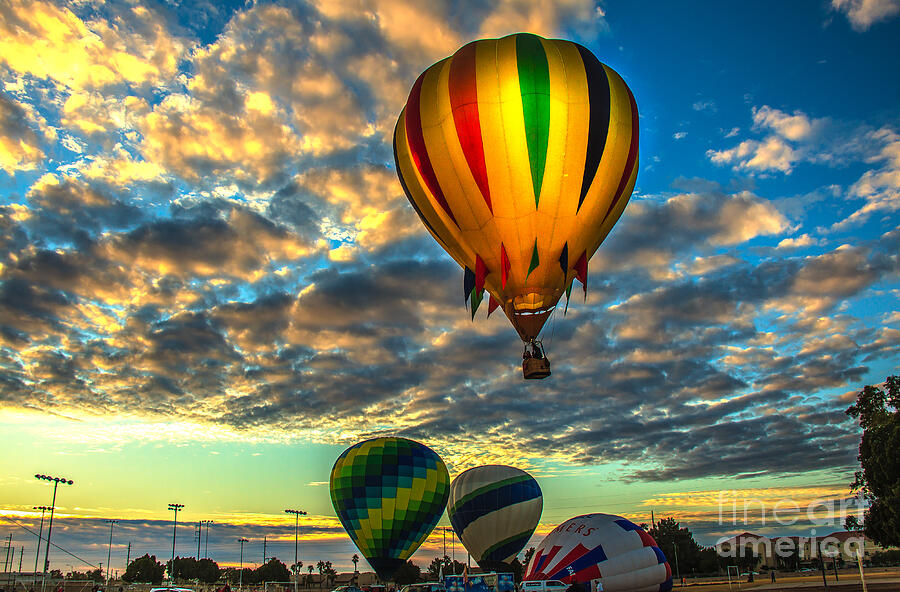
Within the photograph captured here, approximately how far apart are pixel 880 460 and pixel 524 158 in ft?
69.6

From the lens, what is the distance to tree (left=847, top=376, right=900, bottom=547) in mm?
27438

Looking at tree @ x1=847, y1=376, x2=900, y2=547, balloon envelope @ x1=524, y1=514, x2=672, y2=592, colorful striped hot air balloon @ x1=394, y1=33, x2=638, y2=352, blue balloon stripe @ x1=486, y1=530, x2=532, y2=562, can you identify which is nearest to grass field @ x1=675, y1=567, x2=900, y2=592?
tree @ x1=847, y1=376, x2=900, y2=547

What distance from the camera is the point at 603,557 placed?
25406 millimetres

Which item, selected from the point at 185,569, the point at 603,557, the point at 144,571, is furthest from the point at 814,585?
the point at 185,569

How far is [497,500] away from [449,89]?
31786 mm

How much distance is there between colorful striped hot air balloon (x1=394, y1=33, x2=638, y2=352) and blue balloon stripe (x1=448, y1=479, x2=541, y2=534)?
85.7ft

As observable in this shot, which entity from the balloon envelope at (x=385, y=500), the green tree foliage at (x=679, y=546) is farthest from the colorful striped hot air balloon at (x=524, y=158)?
the green tree foliage at (x=679, y=546)

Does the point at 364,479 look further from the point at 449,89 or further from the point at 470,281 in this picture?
the point at 449,89

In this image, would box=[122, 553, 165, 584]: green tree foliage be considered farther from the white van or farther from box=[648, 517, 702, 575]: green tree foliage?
the white van

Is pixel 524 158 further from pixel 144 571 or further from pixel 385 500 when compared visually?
pixel 144 571

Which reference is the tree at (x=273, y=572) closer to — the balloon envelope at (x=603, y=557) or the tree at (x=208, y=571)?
the tree at (x=208, y=571)

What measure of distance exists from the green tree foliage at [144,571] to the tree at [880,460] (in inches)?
4974

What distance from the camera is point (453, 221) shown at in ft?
73.0

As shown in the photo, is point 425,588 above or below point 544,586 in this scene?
below
